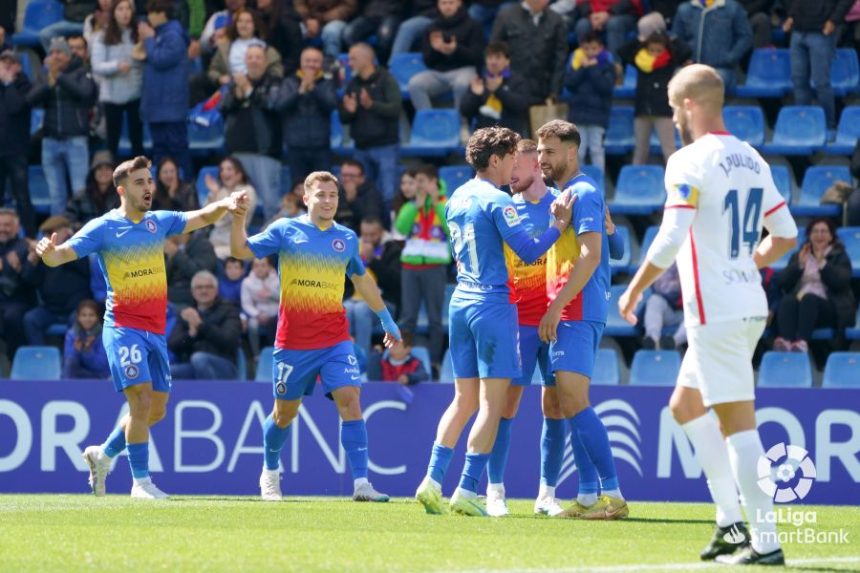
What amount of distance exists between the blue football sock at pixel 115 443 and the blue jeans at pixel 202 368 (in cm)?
331

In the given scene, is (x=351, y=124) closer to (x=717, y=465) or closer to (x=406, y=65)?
(x=406, y=65)

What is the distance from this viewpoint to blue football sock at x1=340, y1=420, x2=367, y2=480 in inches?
442

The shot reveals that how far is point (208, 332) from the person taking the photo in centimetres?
1535

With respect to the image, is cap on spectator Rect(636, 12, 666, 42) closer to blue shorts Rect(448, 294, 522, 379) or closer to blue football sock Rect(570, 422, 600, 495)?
blue football sock Rect(570, 422, 600, 495)

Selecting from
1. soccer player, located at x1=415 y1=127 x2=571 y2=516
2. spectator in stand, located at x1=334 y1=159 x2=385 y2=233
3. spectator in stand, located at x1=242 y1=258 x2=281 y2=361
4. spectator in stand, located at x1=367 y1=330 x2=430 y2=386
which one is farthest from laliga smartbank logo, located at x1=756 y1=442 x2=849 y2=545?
spectator in stand, located at x1=242 y1=258 x2=281 y2=361

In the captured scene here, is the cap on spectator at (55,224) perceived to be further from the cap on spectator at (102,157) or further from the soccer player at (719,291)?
the soccer player at (719,291)

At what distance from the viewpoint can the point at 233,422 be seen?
1410cm

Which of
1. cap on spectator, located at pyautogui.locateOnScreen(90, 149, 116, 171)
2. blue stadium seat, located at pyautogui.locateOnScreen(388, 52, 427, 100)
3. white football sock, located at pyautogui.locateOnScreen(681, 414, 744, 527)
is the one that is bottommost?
white football sock, located at pyautogui.locateOnScreen(681, 414, 744, 527)

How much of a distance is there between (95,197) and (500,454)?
8513mm

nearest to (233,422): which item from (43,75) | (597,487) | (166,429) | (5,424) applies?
(166,429)

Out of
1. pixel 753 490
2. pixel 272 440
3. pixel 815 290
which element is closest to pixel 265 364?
pixel 272 440

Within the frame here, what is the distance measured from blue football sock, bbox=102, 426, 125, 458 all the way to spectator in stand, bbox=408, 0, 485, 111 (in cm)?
737

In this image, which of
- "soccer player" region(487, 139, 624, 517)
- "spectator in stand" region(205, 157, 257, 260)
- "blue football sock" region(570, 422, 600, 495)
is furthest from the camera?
"spectator in stand" region(205, 157, 257, 260)

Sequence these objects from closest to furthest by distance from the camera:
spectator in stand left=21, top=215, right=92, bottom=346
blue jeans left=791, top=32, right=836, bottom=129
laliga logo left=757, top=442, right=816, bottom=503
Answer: laliga logo left=757, top=442, right=816, bottom=503 → spectator in stand left=21, top=215, right=92, bottom=346 → blue jeans left=791, top=32, right=836, bottom=129
